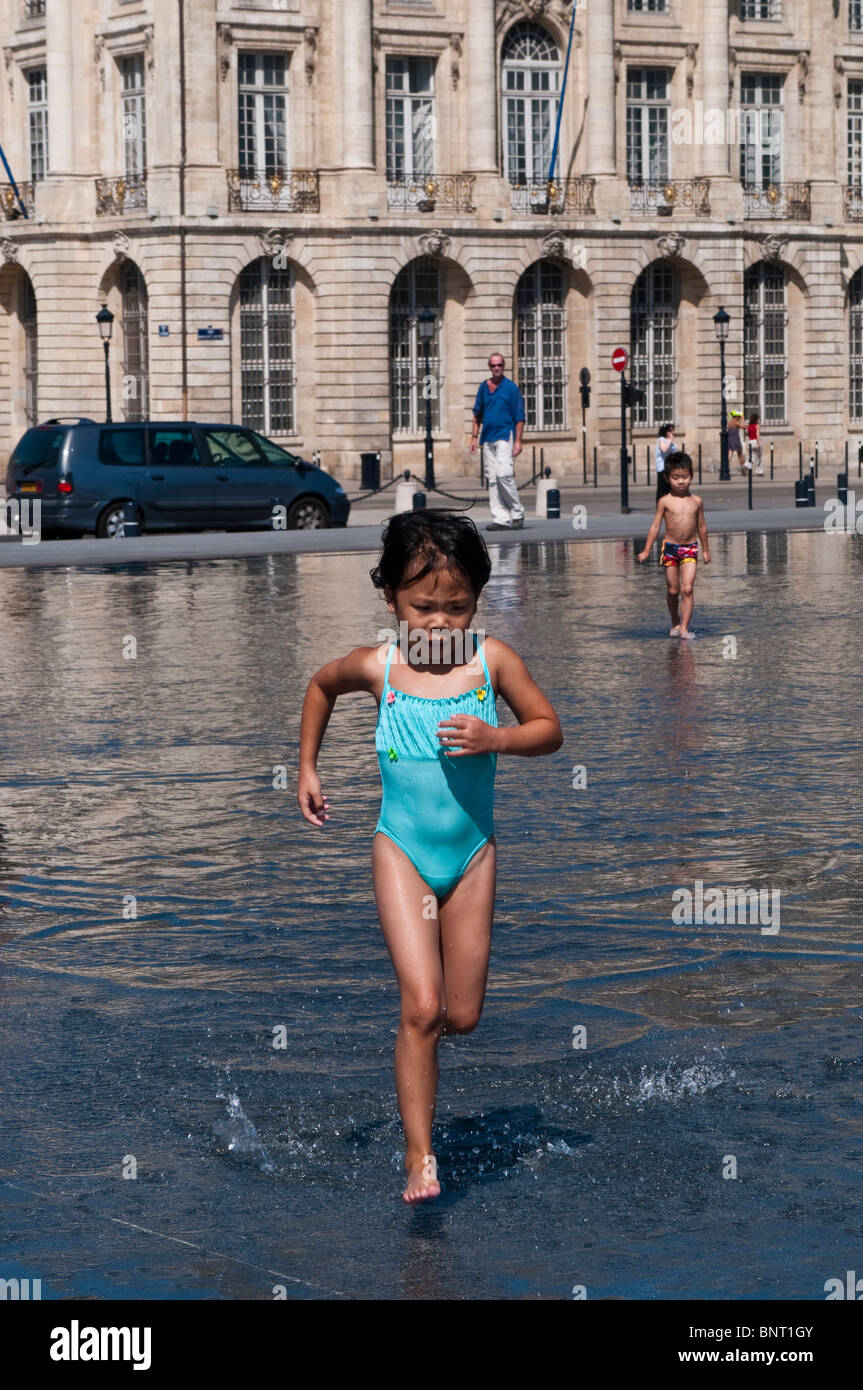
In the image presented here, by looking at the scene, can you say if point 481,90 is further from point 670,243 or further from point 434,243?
point 670,243

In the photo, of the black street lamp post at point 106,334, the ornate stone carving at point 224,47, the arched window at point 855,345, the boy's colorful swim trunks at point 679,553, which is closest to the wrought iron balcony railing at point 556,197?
the ornate stone carving at point 224,47

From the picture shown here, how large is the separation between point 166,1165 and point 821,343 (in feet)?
178

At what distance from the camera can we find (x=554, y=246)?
53.0 metres

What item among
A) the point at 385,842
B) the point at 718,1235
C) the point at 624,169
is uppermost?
the point at 624,169

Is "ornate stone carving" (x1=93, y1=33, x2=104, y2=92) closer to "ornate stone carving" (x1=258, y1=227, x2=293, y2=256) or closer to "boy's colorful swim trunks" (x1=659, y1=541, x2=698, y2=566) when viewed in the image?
"ornate stone carving" (x1=258, y1=227, x2=293, y2=256)

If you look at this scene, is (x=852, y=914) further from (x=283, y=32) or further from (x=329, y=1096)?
(x=283, y=32)

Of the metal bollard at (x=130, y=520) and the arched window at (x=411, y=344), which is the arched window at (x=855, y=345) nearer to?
the arched window at (x=411, y=344)

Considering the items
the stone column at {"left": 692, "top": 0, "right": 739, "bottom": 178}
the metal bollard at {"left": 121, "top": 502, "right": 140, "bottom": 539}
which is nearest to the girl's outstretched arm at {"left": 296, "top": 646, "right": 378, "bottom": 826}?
the metal bollard at {"left": 121, "top": 502, "right": 140, "bottom": 539}

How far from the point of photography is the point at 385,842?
17.0ft

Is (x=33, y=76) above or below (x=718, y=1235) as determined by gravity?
above

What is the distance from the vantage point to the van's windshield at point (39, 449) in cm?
2855

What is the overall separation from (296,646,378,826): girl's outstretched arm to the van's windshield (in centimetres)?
2360

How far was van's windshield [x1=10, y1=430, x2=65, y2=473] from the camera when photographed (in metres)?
28.5
